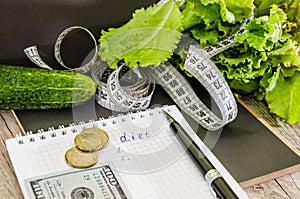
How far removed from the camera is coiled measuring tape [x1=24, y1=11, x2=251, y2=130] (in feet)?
3.60

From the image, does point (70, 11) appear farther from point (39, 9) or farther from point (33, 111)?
point (33, 111)

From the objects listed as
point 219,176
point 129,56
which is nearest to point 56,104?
point 129,56

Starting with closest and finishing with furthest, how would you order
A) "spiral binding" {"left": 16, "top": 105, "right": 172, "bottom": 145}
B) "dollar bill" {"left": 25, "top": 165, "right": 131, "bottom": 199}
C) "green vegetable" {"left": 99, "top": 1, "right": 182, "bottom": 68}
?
"dollar bill" {"left": 25, "top": 165, "right": 131, "bottom": 199}
"spiral binding" {"left": 16, "top": 105, "right": 172, "bottom": 145}
"green vegetable" {"left": 99, "top": 1, "right": 182, "bottom": 68}

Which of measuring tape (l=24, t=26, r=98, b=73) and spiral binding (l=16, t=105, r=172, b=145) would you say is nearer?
spiral binding (l=16, t=105, r=172, b=145)

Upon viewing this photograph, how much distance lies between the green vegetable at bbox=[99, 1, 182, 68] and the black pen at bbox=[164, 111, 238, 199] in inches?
5.0

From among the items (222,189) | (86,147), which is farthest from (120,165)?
(222,189)

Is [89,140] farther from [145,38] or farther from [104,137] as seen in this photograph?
[145,38]

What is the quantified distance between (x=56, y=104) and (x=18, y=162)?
0.56 feet

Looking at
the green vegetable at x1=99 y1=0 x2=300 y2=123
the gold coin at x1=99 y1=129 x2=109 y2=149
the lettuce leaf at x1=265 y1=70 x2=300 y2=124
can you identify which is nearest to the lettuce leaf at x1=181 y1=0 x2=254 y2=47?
the green vegetable at x1=99 y1=0 x2=300 y2=123

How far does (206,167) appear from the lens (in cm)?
95

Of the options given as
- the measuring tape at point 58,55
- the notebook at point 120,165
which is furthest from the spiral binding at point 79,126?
the measuring tape at point 58,55

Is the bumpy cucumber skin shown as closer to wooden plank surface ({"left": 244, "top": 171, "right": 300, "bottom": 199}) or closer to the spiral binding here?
the spiral binding

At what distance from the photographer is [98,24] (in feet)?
4.01

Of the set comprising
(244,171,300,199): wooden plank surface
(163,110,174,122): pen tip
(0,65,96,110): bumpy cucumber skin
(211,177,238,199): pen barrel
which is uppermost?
(0,65,96,110): bumpy cucumber skin
